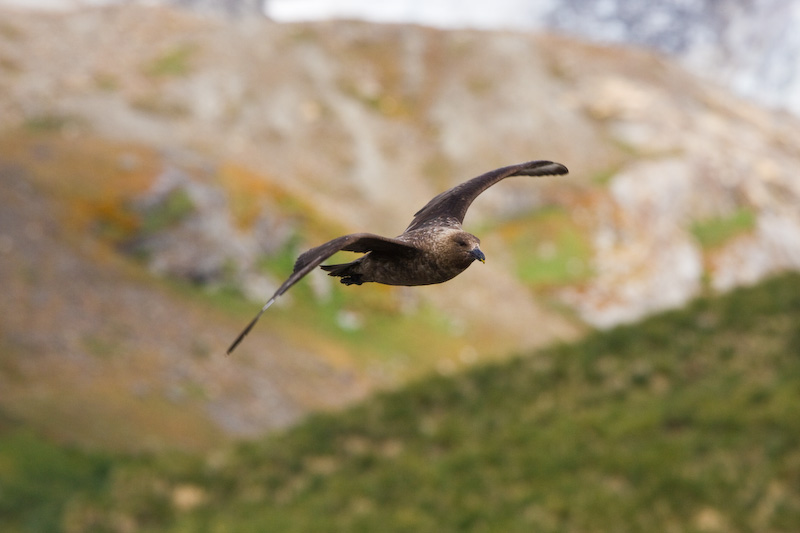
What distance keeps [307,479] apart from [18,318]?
17188 millimetres

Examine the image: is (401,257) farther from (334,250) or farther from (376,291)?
(376,291)

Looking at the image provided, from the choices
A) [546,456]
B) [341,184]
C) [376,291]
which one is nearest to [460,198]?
[546,456]

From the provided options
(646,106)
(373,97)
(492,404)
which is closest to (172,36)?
(373,97)

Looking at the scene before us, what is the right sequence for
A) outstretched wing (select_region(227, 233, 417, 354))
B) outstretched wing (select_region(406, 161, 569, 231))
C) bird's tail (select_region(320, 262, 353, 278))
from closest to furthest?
1. outstretched wing (select_region(227, 233, 417, 354))
2. bird's tail (select_region(320, 262, 353, 278))
3. outstretched wing (select_region(406, 161, 569, 231))

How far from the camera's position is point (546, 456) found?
45.5ft

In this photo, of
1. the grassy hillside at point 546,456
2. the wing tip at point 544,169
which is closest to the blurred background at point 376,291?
the grassy hillside at point 546,456

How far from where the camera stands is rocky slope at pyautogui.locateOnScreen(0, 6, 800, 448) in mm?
32000

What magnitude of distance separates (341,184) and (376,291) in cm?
2457

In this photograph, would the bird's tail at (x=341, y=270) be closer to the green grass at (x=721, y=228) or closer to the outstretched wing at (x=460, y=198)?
the outstretched wing at (x=460, y=198)

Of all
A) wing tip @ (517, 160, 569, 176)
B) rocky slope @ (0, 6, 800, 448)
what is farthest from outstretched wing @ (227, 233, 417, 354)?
rocky slope @ (0, 6, 800, 448)

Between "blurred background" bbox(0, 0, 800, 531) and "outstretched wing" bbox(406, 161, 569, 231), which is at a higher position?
"blurred background" bbox(0, 0, 800, 531)

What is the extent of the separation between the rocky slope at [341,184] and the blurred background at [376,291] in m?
0.22

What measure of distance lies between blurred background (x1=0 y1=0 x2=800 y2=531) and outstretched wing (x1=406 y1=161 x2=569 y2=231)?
9672 millimetres

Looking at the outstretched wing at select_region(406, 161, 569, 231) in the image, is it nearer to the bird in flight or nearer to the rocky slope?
the bird in flight
